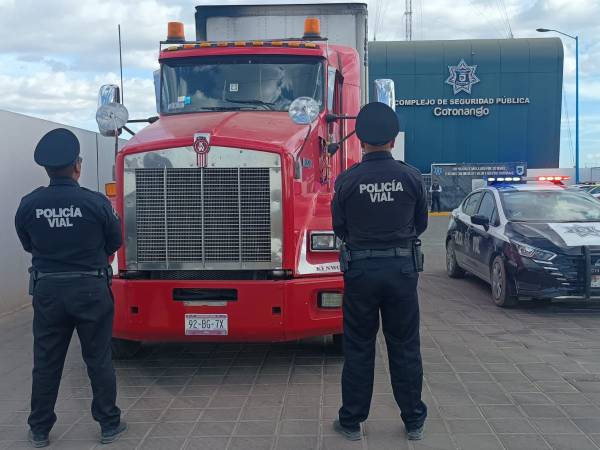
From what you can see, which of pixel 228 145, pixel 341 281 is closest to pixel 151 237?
pixel 228 145

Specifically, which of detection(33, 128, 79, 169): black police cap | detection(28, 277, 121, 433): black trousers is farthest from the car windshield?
detection(33, 128, 79, 169): black police cap

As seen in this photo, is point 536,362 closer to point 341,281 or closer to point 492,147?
point 341,281

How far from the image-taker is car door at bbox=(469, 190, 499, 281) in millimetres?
9648

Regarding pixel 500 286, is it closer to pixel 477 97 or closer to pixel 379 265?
pixel 379 265

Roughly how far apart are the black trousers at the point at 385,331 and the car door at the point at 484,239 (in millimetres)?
5209

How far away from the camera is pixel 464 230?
36.0 feet

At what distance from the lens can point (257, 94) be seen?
286 inches

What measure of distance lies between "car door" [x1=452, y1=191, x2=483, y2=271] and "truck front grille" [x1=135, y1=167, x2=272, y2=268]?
5.72 meters

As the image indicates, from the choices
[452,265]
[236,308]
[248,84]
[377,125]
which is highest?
[248,84]

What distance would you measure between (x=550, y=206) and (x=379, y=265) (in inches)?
239

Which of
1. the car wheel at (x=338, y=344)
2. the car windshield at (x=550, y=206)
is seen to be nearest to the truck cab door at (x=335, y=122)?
the car wheel at (x=338, y=344)

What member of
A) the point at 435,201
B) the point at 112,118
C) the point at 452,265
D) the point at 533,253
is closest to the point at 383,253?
the point at 112,118

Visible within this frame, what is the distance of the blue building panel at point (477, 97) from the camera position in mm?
37438

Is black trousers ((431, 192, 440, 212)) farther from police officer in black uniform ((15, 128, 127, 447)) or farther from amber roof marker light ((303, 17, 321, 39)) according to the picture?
police officer in black uniform ((15, 128, 127, 447))
